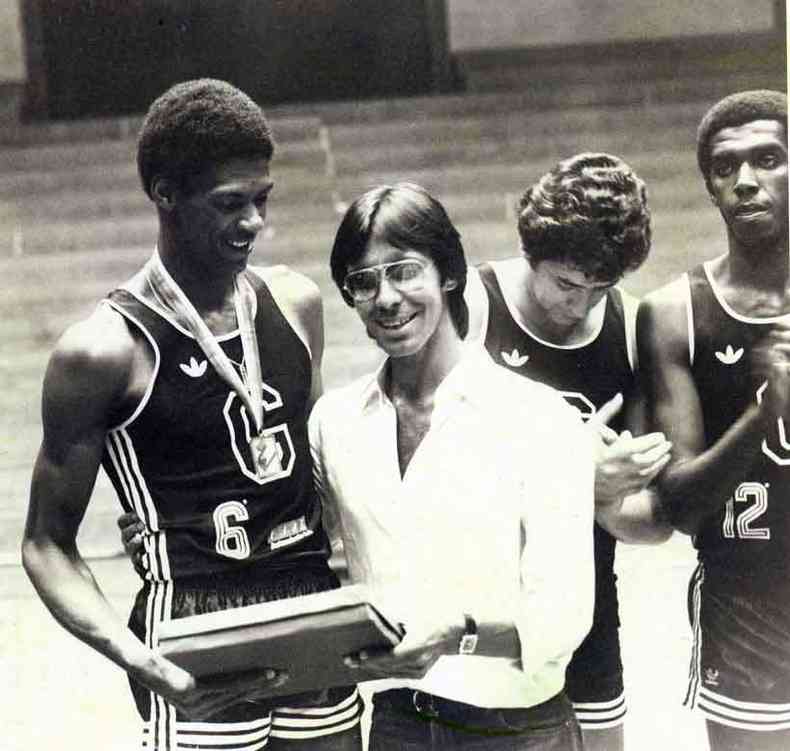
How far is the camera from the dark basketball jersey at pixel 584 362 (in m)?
2.67

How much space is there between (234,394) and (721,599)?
3.82ft

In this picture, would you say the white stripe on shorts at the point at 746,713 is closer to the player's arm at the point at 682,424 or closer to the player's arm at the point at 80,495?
the player's arm at the point at 682,424

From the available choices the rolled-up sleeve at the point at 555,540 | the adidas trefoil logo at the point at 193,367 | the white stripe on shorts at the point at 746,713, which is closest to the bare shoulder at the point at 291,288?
the adidas trefoil logo at the point at 193,367

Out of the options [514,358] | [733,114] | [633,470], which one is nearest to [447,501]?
[514,358]

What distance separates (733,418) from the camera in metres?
2.78

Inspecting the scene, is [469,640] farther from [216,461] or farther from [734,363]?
[734,363]

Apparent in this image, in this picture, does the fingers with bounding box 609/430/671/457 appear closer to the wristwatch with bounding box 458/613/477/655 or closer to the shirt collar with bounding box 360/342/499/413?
the shirt collar with bounding box 360/342/499/413

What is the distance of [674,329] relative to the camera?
109 inches

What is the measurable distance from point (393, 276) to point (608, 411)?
557 mm

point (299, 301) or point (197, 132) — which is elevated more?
point (197, 132)

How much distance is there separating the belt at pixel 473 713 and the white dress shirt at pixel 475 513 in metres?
0.02

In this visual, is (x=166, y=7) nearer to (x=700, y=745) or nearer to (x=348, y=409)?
(x=348, y=409)

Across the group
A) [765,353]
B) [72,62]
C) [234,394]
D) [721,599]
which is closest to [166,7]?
[72,62]

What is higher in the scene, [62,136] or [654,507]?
[62,136]
